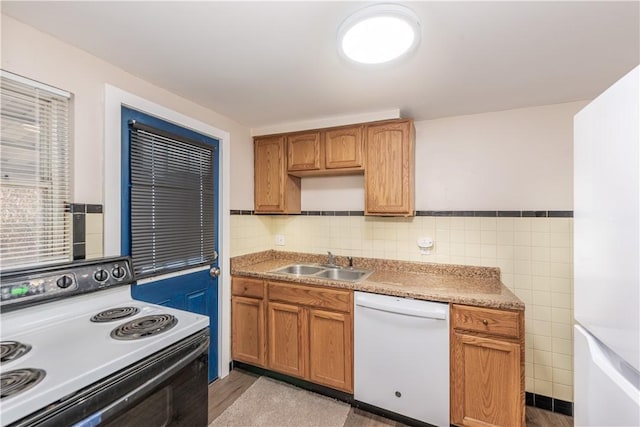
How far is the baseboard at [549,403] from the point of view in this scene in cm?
194

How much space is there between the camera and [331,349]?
2043mm

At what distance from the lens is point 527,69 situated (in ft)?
5.10

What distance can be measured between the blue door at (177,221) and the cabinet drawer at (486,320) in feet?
5.99

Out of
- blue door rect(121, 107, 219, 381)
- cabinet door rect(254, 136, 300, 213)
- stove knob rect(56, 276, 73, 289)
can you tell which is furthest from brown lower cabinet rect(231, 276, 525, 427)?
stove knob rect(56, 276, 73, 289)

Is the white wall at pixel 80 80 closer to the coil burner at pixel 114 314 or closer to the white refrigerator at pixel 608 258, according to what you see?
the coil burner at pixel 114 314

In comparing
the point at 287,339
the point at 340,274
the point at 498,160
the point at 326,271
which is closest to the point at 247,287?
the point at 287,339

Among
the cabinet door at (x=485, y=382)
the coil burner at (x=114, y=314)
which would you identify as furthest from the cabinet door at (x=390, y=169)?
the coil burner at (x=114, y=314)

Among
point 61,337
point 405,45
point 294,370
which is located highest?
point 405,45

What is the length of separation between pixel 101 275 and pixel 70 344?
47cm

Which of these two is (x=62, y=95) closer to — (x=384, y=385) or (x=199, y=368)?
(x=199, y=368)

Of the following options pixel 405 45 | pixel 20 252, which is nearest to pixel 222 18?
pixel 405 45

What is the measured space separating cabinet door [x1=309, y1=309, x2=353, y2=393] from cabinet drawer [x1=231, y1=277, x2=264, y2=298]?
0.50 m

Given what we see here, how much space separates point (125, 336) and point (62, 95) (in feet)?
3.99

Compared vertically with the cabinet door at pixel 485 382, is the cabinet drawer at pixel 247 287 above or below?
above
